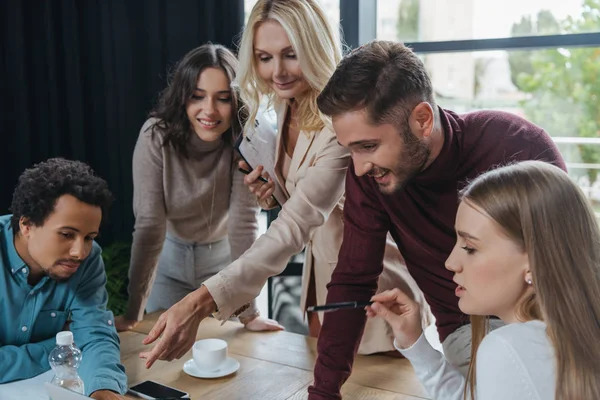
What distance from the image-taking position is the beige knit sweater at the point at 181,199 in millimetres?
2182

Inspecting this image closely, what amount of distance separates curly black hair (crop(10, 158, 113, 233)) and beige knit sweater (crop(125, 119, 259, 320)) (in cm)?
41

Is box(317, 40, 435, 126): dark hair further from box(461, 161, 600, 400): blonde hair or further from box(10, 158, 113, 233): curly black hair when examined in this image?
box(10, 158, 113, 233): curly black hair

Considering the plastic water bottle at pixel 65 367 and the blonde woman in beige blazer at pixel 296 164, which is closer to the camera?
the plastic water bottle at pixel 65 367

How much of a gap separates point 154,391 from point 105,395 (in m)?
0.11

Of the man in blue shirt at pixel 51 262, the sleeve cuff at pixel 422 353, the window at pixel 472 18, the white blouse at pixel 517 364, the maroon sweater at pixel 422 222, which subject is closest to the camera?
the white blouse at pixel 517 364

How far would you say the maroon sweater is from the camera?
4.78 feet

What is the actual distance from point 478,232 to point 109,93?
2.78 m

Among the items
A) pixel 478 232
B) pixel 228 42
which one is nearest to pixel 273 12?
pixel 478 232

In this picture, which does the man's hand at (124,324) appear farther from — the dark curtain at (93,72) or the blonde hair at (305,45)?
the dark curtain at (93,72)

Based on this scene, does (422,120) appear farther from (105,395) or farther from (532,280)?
(105,395)

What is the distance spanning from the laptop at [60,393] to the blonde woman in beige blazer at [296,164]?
440 mm

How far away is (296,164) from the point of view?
6.28ft

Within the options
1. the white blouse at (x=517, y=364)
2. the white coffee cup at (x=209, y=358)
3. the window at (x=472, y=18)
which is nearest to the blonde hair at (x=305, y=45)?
the white coffee cup at (x=209, y=358)

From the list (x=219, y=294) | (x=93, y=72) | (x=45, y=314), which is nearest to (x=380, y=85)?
(x=219, y=294)
